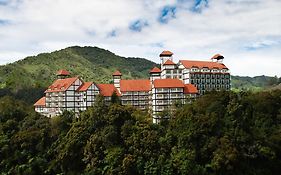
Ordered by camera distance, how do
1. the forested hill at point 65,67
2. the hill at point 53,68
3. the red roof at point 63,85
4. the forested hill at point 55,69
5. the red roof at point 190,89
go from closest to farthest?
the red roof at point 190,89
the red roof at point 63,85
the forested hill at point 55,69
the hill at point 53,68
the forested hill at point 65,67

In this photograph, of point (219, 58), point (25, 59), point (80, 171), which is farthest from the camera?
point (25, 59)

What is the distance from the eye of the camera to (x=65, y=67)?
280 feet

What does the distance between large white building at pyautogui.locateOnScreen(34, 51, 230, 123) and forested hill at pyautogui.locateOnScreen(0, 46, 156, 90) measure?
20.6m

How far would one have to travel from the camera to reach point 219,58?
47688mm

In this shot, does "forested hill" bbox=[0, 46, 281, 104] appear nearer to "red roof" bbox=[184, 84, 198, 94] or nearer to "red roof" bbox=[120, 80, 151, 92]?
"red roof" bbox=[120, 80, 151, 92]

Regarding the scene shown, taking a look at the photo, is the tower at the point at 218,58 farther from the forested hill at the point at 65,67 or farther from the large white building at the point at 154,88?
the forested hill at the point at 65,67

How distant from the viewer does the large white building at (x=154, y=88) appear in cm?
3972

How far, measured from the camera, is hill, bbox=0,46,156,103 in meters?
59.5

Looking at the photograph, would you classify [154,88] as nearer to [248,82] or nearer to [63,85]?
[63,85]

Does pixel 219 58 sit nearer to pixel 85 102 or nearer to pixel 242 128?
pixel 242 128

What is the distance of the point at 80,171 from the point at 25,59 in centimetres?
6152

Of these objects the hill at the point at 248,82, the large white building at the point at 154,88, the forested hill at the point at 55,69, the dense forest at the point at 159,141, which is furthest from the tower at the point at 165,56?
the hill at the point at 248,82

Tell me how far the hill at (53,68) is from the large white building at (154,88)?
577 inches

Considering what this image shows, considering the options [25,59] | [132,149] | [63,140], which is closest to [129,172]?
[132,149]
